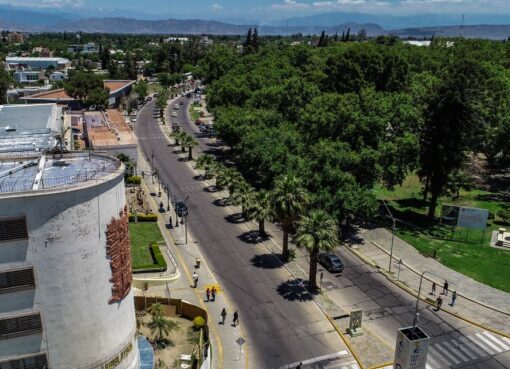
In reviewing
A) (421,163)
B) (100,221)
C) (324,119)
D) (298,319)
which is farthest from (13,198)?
(421,163)

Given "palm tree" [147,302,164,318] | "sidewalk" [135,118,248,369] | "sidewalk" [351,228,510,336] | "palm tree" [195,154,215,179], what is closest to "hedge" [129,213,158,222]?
"sidewalk" [135,118,248,369]

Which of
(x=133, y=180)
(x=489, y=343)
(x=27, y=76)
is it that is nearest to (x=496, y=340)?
(x=489, y=343)

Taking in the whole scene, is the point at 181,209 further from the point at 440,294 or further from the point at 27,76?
the point at 27,76

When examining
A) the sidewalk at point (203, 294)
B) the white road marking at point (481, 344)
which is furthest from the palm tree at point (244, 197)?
the white road marking at point (481, 344)

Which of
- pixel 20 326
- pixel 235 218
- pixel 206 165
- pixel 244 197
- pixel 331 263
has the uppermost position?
pixel 20 326

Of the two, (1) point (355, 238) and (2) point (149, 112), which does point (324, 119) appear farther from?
(2) point (149, 112)

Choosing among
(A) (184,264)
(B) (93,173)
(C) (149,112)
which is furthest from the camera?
(C) (149,112)
